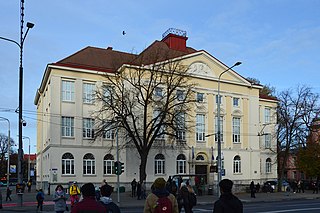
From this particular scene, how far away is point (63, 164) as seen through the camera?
158 feet

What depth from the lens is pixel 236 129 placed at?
6078cm

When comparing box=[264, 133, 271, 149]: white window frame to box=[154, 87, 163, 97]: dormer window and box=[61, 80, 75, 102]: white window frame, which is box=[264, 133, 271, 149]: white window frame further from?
box=[61, 80, 75, 102]: white window frame

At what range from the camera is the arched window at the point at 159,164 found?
53.2 meters

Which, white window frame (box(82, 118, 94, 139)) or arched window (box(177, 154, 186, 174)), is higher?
white window frame (box(82, 118, 94, 139))

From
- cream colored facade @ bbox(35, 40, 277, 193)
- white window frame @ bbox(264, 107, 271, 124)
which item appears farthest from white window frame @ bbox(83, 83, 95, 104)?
white window frame @ bbox(264, 107, 271, 124)

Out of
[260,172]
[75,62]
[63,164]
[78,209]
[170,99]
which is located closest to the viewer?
[78,209]

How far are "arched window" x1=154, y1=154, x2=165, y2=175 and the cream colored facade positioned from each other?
0.37 metres

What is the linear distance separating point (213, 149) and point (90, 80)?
18.6 meters

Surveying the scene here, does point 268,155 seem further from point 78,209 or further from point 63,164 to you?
point 78,209

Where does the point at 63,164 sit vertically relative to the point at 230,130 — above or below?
below

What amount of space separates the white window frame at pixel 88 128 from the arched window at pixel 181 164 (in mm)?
11619

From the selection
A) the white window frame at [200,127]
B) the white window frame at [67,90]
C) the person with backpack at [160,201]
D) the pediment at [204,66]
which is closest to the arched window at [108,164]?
the white window frame at [67,90]

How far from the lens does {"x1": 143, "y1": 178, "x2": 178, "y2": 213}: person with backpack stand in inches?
253

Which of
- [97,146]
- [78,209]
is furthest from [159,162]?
[78,209]
